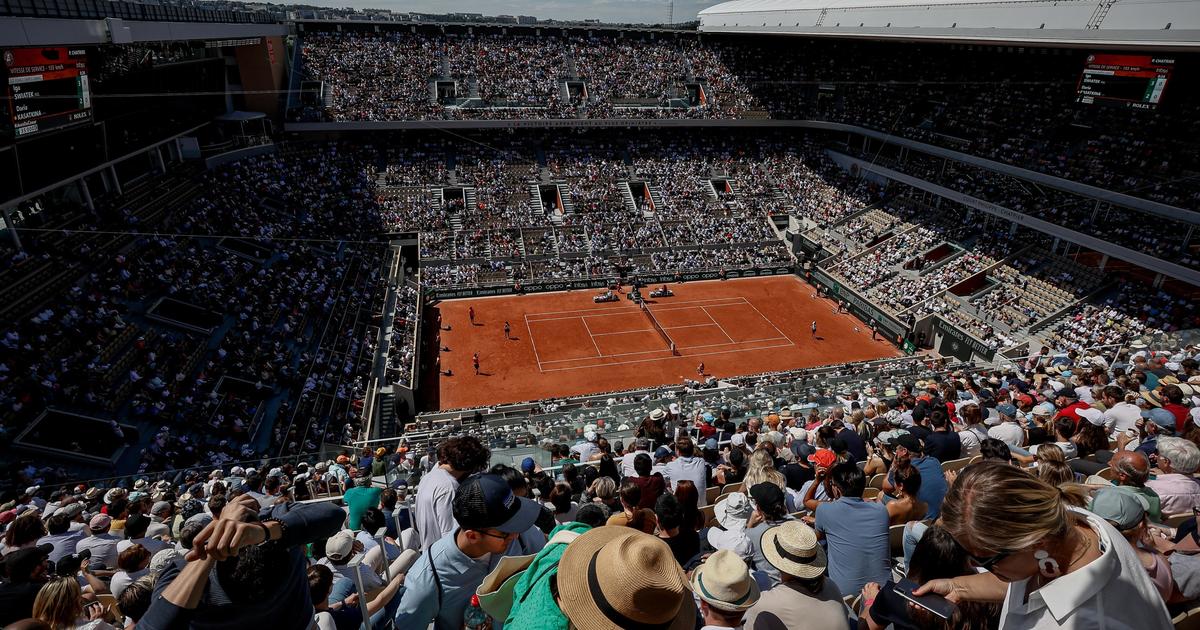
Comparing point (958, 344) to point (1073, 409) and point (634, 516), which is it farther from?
point (634, 516)

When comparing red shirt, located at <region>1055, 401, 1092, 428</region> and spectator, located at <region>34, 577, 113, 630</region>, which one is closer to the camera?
spectator, located at <region>34, 577, 113, 630</region>

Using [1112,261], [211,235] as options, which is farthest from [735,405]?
[1112,261]

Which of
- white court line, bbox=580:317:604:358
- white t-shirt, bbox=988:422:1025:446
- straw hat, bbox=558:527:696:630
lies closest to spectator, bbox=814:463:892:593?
straw hat, bbox=558:527:696:630

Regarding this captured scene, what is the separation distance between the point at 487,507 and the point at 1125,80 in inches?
1466

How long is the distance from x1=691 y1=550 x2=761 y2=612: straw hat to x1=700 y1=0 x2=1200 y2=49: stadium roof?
31.3 metres

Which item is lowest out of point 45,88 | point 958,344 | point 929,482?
point 958,344

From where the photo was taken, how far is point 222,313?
939 inches

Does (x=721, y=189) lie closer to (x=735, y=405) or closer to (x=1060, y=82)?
(x=1060, y=82)

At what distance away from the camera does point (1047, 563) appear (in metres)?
2.30

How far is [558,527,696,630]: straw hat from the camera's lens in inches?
91.4

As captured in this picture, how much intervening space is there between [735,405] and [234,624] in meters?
17.0

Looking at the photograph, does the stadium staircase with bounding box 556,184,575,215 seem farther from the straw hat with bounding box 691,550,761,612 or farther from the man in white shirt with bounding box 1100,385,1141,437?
the straw hat with bounding box 691,550,761,612

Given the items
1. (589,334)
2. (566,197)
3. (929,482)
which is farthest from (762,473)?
(566,197)

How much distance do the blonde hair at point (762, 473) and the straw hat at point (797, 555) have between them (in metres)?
2.29
